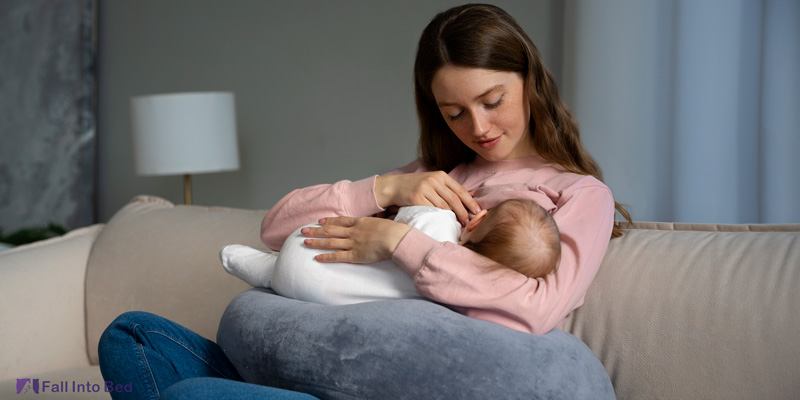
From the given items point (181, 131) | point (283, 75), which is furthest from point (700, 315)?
point (283, 75)

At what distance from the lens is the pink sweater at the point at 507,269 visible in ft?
3.21

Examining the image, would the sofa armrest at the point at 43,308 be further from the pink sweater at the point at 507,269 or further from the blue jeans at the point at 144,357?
the pink sweater at the point at 507,269

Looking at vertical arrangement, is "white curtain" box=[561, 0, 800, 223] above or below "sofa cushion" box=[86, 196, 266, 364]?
above

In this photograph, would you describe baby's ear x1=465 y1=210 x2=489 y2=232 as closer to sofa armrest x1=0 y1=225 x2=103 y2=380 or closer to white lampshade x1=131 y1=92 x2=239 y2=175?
sofa armrest x1=0 y1=225 x2=103 y2=380

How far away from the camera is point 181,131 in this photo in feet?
8.64

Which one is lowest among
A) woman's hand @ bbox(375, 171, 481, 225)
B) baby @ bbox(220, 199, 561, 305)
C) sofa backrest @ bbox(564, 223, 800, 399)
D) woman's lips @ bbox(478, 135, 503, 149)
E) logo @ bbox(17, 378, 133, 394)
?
logo @ bbox(17, 378, 133, 394)

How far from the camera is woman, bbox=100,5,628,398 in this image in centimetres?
99

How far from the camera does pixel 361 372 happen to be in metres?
0.93

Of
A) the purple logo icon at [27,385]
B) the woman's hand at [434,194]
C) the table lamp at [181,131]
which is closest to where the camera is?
the woman's hand at [434,194]

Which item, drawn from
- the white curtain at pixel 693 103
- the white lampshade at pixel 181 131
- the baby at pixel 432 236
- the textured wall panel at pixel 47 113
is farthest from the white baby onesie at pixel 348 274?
the textured wall panel at pixel 47 113

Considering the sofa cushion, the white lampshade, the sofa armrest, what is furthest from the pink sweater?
the white lampshade

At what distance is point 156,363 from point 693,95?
4.98 ft

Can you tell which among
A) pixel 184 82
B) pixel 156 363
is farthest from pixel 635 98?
pixel 184 82

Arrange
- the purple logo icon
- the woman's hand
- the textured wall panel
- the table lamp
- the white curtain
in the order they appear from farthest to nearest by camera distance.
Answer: the textured wall panel, the table lamp, the white curtain, the purple logo icon, the woman's hand
